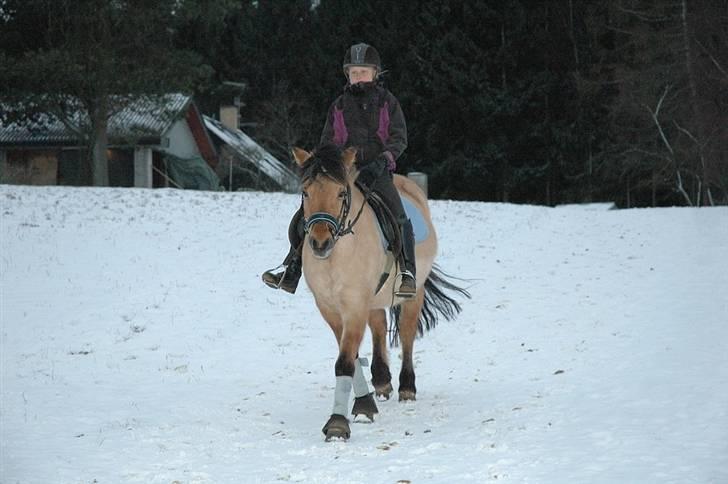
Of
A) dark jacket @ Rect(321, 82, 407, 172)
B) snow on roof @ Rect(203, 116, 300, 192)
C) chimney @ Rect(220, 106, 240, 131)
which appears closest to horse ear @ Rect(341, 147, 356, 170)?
dark jacket @ Rect(321, 82, 407, 172)

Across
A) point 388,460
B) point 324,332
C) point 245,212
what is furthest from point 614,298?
point 245,212

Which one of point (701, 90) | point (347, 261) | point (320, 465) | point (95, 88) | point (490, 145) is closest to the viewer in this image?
point (320, 465)

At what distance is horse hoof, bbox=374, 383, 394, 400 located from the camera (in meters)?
8.56

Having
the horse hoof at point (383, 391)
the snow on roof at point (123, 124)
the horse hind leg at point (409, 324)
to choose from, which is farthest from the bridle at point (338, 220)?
the snow on roof at point (123, 124)

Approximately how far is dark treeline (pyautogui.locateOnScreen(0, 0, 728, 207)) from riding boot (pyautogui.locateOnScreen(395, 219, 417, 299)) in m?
28.0

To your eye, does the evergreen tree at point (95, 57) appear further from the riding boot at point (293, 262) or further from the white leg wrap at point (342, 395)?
the white leg wrap at point (342, 395)

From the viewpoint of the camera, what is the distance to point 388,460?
6172 millimetres

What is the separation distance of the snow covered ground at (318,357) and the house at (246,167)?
2157 cm

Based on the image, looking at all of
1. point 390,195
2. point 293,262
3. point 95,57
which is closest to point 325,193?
point 293,262

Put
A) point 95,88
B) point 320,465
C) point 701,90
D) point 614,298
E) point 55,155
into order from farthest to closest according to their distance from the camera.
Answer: point 55,155
point 701,90
point 95,88
point 614,298
point 320,465

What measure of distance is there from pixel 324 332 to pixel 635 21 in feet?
108

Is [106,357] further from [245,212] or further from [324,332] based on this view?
[245,212]

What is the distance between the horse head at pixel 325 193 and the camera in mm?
6633

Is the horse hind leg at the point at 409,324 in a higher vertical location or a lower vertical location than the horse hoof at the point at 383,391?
higher
